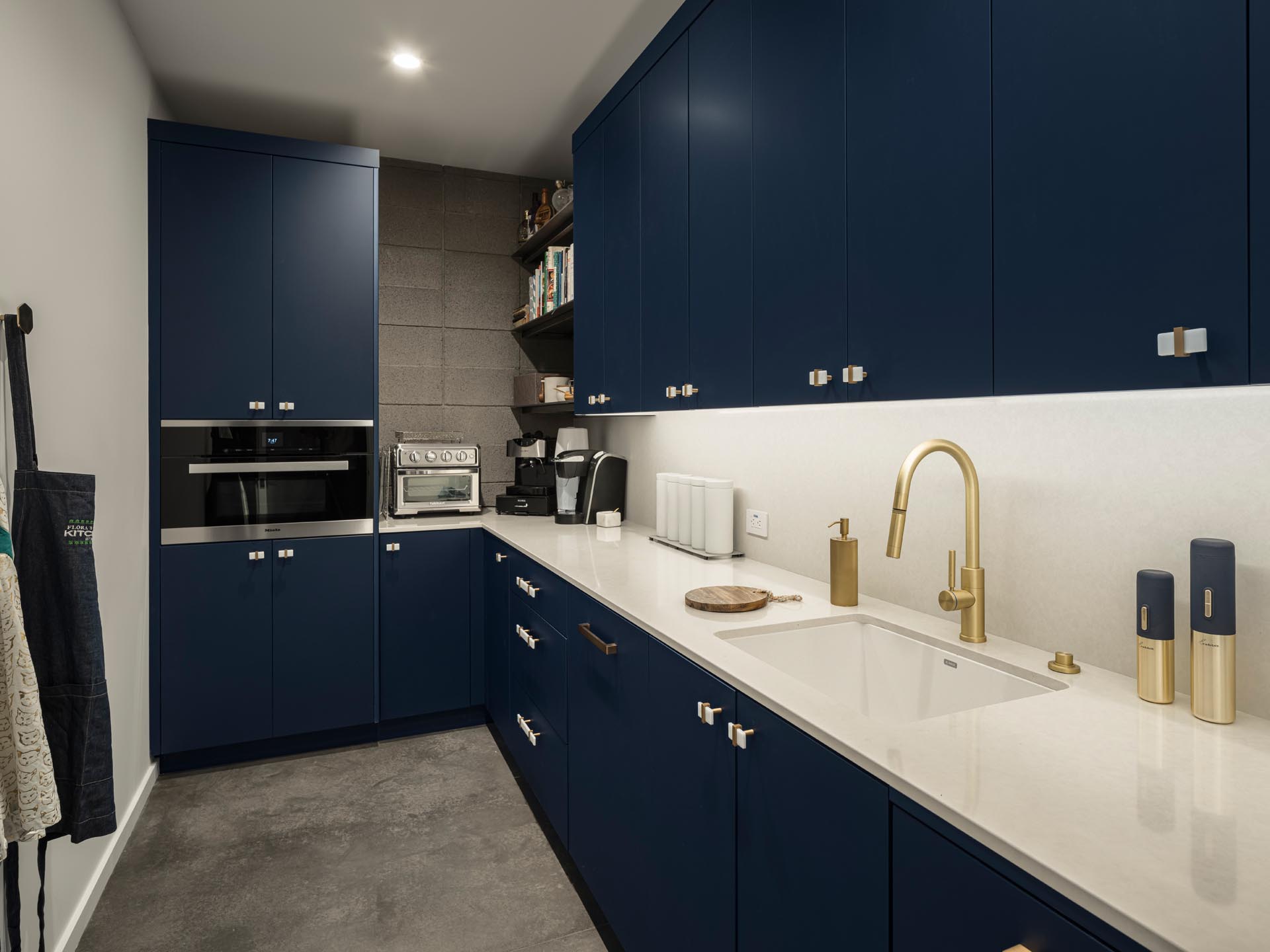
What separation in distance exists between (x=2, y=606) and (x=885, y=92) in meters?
1.78

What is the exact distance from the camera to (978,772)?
34.9 inches

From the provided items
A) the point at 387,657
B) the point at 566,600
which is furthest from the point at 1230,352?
the point at 387,657

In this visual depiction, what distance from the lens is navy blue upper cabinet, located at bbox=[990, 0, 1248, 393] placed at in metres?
0.84

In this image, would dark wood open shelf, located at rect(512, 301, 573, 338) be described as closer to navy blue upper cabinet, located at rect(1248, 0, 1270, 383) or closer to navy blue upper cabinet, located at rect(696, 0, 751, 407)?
navy blue upper cabinet, located at rect(696, 0, 751, 407)

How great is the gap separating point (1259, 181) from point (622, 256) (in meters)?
1.98

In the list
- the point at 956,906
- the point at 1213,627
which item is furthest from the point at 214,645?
the point at 1213,627

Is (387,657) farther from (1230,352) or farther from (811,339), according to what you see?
(1230,352)

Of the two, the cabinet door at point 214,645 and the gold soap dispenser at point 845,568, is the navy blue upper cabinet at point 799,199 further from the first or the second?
the cabinet door at point 214,645

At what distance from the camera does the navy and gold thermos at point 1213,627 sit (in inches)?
39.4

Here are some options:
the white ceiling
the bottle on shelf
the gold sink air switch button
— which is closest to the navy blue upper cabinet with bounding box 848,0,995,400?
the gold sink air switch button

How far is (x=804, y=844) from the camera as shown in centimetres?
106

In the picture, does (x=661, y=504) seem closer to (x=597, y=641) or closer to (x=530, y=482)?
(x=597, y=641)

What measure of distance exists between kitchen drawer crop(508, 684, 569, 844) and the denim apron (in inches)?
44.4

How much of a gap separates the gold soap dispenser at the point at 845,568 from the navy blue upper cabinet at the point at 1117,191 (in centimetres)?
66
